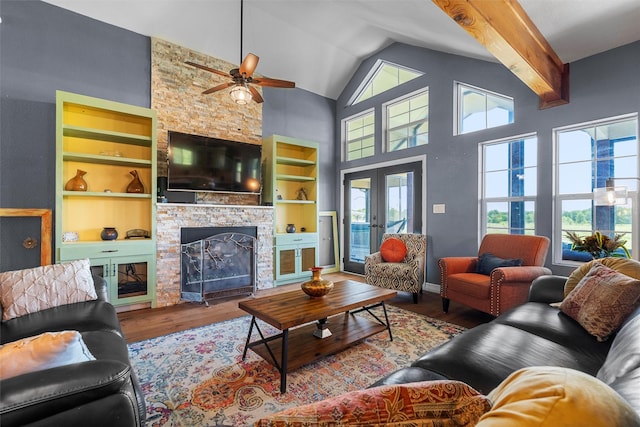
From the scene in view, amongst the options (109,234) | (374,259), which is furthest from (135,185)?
(374,259)

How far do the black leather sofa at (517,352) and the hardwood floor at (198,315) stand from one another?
4.23 ft

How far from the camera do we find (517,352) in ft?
4.96

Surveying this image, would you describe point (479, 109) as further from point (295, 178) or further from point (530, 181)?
point (295, 178)

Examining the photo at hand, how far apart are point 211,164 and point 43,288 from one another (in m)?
2.60

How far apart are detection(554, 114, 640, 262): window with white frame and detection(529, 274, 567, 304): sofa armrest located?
3.98 ft

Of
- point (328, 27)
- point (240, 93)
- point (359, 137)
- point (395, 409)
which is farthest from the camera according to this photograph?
point (359, 137)

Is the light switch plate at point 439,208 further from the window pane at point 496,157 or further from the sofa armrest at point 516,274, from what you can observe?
the sofa armrest at point 516,274

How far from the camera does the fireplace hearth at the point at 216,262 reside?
13.0ft

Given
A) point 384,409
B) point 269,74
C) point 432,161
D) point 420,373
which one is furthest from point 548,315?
point 269,74

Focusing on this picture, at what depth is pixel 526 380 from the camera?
0.55 m

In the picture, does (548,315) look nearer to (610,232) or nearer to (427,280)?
(610,232)

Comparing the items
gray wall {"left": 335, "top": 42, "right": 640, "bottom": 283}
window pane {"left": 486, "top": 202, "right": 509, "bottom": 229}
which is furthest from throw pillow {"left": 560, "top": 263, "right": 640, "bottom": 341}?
window pane {"left": 486, "top": 202, "right": 509, "bottom": 229}

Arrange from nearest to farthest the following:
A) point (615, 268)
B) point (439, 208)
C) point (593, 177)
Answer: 1. point (615, 268)
2. point (593, 177)
3. point (439, 208)

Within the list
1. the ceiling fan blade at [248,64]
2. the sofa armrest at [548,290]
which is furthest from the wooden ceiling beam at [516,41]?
the sofa armrest at [548,290]
